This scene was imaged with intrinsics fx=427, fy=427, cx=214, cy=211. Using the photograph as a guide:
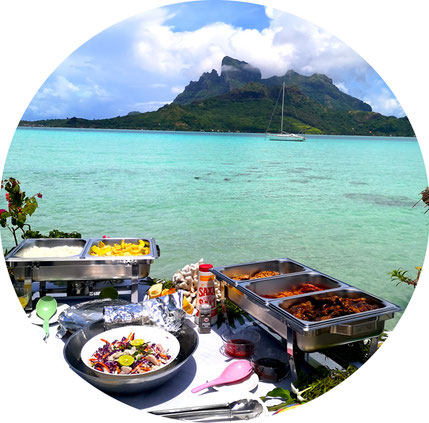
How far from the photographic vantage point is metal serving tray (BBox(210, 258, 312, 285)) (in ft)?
9.75

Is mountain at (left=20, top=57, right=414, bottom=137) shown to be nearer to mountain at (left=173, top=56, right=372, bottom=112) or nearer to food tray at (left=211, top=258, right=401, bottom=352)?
mountain at (left=173, top=56, right=372, bottom=112)

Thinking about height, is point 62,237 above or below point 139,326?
above

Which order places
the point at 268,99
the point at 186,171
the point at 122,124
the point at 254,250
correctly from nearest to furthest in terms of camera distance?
the point at 254,250
the point at 186,171
the point at 122,124
the point at 268,99

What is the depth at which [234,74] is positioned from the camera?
9138 centimetres

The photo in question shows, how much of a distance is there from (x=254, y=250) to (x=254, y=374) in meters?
5.80

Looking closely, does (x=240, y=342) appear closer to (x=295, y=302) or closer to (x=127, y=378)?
(x=295, y=302)

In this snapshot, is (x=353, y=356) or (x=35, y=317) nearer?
(x=353, y=356)

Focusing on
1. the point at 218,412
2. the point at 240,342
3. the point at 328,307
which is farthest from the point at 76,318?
the point at 328,307

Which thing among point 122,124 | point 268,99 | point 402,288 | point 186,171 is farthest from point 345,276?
point 268,99

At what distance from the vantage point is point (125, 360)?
212cm

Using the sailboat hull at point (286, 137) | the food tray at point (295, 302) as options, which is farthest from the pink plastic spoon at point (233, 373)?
the sailboat hull at point (286, 137)

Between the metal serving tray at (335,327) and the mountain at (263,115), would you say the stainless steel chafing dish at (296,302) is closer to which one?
the metal serving tray at (335,327)

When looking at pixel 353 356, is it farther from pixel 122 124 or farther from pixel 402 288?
pixel 122 124

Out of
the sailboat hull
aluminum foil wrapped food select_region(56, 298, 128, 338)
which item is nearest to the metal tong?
aluminum foil wrapped food select_region(56, 298, 128, 338)
